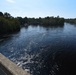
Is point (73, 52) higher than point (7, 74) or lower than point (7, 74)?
lower

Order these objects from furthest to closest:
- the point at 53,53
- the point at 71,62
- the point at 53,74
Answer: the point at 53,53 < the point at 71,62 < the point at 53,74

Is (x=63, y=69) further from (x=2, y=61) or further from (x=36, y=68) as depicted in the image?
(x=2, y=61)

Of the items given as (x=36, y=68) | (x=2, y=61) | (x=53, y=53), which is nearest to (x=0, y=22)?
(x=53, y=53)

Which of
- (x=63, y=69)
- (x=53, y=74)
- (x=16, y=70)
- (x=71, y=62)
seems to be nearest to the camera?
(x=16, y=70)

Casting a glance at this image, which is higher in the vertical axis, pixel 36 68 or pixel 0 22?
pixel 0 22

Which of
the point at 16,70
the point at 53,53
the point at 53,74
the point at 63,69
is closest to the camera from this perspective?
the point at 16,70

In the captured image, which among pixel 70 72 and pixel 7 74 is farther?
pixel 70 72

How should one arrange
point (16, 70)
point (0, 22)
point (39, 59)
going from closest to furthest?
point (16, 70) < point (39, 59) < point (0, 22)

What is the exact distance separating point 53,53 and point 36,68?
22.7 ft

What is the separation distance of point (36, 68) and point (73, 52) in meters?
9.81

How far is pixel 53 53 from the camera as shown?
76.0 ft

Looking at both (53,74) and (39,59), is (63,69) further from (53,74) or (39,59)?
(39,59)

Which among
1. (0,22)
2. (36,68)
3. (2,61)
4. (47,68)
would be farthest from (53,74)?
(0,22)

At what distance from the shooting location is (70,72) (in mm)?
16172
